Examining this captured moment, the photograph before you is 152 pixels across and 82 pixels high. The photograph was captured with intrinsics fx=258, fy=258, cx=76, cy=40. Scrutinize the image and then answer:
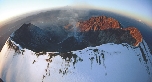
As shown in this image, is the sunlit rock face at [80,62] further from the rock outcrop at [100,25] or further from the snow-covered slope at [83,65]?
the rock outcrop at [100,25]

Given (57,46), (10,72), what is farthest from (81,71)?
→ (57,46)

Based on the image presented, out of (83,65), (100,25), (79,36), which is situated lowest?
(79,36)

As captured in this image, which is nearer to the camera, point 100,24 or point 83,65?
point 83,65

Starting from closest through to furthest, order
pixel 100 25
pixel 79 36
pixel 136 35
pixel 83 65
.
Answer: pixel 83 65, pixel 136 35, pixel 100 25, pixel 79 36

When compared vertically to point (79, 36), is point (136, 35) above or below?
above

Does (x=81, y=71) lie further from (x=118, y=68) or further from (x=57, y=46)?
(x=57, y=46)

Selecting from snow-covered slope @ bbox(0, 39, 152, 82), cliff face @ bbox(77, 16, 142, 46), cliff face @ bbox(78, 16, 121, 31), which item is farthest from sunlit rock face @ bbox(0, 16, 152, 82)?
cliff face @ bbox(78, 16, 121, 31)

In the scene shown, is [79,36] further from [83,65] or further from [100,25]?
[83,65]

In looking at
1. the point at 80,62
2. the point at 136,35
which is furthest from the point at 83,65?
the point at 136,35

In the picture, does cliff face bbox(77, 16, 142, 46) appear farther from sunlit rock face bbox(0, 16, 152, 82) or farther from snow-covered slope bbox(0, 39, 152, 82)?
snow-covered slope bbox(0, 39, 152, 82)
